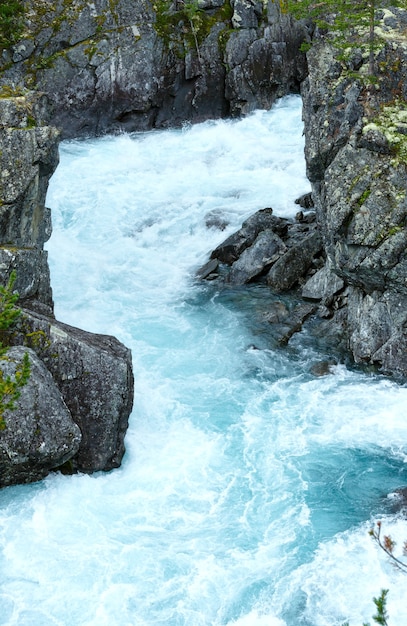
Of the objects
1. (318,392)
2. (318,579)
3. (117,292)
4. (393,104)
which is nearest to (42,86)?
(117,292)

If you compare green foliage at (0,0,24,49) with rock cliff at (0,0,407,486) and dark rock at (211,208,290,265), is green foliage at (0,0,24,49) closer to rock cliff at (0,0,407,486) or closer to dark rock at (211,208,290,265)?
rock cliff at (0,0,407,486)

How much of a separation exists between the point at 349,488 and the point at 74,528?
7347 mm

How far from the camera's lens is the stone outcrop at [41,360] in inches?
705

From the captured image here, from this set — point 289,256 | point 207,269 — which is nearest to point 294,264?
point 289,256

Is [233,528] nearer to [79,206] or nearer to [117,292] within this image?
[117,292]

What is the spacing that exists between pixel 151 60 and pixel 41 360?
30.5m

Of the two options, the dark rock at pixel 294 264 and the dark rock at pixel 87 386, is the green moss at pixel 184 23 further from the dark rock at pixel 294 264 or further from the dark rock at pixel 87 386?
the dark rock at pixel 87 386

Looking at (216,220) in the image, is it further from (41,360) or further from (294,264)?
(41,360)

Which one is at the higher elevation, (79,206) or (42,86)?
(42,86)

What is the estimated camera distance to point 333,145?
941 inches

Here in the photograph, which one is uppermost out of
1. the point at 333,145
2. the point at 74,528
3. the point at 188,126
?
the point at 333,145

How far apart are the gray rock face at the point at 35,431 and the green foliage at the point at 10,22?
30.5m


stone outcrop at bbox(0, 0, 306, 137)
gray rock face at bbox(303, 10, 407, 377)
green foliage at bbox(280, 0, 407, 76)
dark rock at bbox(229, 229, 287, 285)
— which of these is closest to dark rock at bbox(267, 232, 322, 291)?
dark rock at bbox(229, 229, 287, 285)

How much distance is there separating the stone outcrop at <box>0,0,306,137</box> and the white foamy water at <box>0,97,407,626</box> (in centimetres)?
1424
